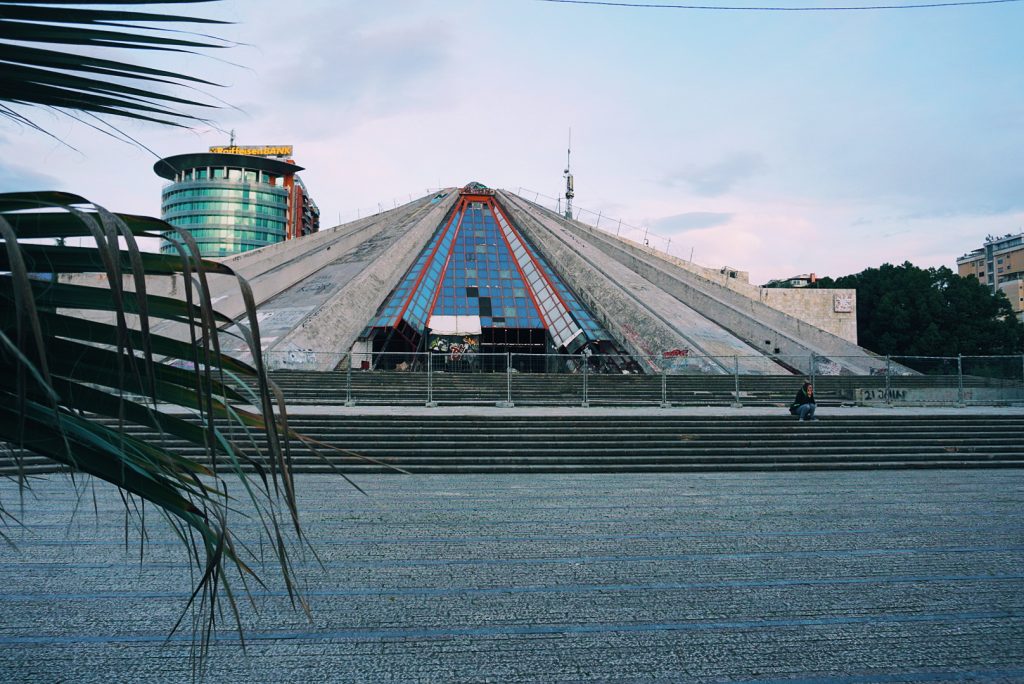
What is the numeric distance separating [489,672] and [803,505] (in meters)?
5.42

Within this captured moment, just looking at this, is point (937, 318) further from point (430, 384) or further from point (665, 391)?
point (430, 384)

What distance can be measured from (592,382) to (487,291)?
1247 centimetres

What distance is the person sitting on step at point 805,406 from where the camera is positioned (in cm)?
1292

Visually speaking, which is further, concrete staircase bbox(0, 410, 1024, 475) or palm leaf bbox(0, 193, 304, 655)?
concrete staircase bbox(0, 410, 1024, 475)

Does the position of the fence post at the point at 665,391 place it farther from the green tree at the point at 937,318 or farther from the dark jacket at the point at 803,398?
the green tree at the point at 937,318

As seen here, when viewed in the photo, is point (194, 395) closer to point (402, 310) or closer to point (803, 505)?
point (803, 505)

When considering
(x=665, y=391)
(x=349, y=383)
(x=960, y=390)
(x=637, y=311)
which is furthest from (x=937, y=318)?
(x=349, y=383)

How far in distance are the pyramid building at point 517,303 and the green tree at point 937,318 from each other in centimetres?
841

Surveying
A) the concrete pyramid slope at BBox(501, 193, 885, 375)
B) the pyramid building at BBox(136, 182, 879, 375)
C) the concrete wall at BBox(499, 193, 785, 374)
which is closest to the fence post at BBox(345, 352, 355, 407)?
the pyramid building at BBox(136, 182, 879, 375)

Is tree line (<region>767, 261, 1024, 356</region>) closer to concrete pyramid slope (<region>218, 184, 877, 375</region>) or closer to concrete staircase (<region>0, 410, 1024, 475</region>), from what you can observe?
concrete pyramid slope (<region>218, 184, 877, 375</region>)

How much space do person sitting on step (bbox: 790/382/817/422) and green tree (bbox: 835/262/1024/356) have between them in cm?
2391

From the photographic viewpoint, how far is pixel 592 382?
617 inches

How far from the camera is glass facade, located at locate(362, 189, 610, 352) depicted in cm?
2403

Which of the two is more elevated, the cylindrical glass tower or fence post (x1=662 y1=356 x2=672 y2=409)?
the cylindrical glass tower
